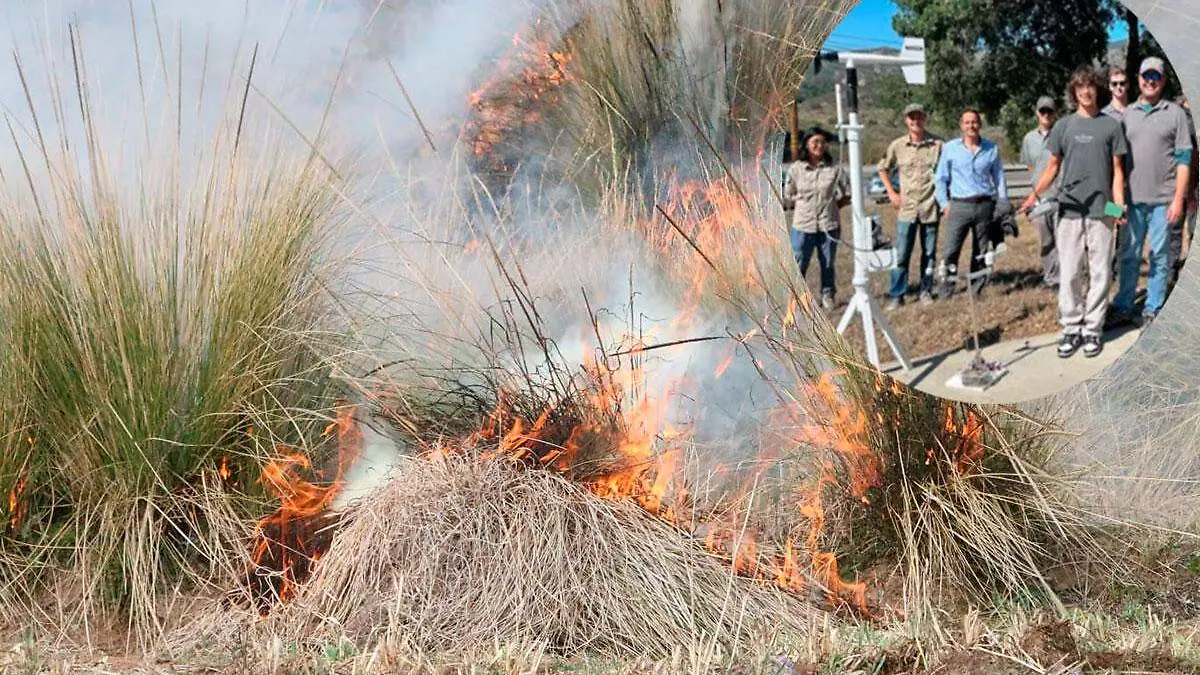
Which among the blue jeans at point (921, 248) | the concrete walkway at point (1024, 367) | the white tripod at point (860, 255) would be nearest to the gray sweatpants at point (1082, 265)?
the concrete walkway at point (1024, 367)

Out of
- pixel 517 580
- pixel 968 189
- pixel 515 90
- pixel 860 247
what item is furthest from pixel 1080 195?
pixel 517 580

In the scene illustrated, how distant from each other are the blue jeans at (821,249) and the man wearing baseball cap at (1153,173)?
79 cm

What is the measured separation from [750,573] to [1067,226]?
4.35 feet

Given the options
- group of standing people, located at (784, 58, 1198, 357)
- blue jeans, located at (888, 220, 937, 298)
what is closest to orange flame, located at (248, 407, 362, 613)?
blue jeans, located at (888, 220, 937, 298)

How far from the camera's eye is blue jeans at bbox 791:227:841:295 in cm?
398

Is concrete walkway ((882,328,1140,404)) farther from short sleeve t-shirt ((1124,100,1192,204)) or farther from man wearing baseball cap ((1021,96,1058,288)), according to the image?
short sleeve t-shirt ((1124,100,1192,204))

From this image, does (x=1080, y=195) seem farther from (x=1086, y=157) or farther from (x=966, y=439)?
(x=966, y=439)

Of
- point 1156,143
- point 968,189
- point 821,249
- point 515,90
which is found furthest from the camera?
point 515,90

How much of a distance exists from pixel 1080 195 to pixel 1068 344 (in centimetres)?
42

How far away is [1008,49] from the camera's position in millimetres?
3664

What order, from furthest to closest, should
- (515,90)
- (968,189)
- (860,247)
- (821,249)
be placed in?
1. (515,90)
2. (821,249)
3. (860,247)
4. (968,189)

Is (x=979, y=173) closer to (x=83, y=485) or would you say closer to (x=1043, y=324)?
(x=1043, y=324)

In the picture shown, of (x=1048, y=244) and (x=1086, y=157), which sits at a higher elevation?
(x=1086, y=157)

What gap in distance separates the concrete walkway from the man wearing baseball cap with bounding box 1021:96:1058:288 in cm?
19
